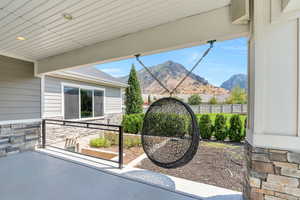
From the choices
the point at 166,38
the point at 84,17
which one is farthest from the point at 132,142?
the point at 84,17

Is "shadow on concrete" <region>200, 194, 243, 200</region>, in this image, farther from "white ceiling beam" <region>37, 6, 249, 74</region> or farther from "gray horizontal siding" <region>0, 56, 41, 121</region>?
"gray horizontal siding" <region>0, 56, 41, 121</region>

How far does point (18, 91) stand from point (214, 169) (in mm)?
4870

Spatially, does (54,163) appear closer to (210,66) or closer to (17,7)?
(17,7)

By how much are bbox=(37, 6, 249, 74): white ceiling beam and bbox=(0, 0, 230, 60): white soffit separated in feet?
0.28

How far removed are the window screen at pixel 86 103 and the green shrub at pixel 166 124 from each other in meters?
4.51

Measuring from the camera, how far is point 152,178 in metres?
2.77

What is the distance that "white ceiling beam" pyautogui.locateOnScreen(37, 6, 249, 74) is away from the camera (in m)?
1.87

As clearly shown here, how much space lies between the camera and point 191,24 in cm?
206

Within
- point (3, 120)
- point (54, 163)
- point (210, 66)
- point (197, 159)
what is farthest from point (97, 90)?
point (210, 66)

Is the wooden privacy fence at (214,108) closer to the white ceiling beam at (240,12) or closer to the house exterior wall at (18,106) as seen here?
the house exterior wall at (18,106)

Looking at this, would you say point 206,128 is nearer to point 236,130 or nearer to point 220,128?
point 220,128

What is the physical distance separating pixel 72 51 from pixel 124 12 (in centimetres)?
188

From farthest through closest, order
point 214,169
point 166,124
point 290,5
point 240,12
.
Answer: point 214,169, point 166,124, point 240,12, point 290,5

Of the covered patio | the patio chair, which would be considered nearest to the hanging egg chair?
the covered patio
